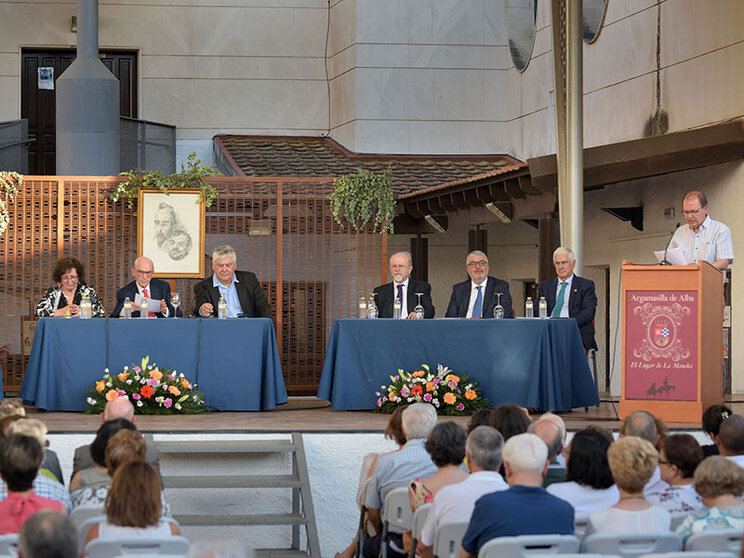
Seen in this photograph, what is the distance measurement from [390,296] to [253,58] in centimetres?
1063

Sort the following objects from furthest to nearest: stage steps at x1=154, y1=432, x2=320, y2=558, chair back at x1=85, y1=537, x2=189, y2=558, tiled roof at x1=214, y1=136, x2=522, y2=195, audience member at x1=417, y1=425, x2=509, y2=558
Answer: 1. tiled roof at x1=214, y1=136, x2=522, y2=195
2. stage steps at x1=154, y1=432, x2=320, y2=558
3. audience member at x1=417, y1=425, x2=509, y2=558
4. chair back at x1=85, y1=537, x2=189, y2=558

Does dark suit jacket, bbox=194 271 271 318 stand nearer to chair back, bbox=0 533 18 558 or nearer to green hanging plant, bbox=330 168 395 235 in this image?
green hanging plant, bbox=330 168 395 235

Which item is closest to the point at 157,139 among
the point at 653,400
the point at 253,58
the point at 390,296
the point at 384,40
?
the point at 253,58

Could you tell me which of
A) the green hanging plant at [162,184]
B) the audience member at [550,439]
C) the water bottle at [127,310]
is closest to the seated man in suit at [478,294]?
the water bottle at [127,310]

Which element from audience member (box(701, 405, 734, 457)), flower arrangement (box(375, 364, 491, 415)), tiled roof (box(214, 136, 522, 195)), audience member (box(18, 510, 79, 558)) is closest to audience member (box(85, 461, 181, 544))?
audience member (box(18, 510, 79, 558))

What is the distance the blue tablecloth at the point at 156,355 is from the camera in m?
9.31

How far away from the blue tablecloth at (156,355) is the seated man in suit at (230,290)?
41cm

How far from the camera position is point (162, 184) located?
40.6 feet

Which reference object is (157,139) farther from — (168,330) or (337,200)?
(168,330)

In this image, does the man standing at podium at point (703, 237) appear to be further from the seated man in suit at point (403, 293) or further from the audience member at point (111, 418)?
the audience member at point (111, 418)

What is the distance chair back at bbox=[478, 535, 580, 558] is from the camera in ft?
14.6

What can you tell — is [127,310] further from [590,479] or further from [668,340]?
[590,479]

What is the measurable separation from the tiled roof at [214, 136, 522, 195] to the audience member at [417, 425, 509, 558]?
11485mm

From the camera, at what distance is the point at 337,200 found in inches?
493
